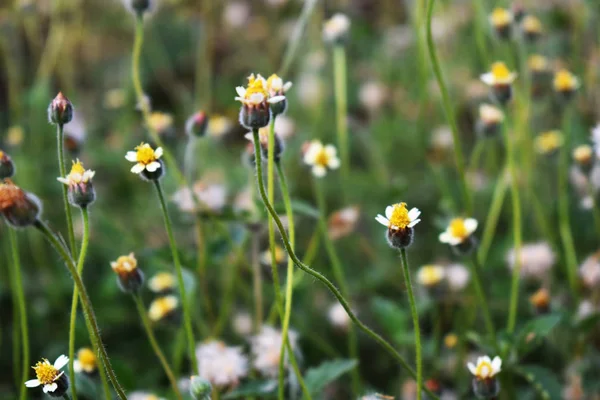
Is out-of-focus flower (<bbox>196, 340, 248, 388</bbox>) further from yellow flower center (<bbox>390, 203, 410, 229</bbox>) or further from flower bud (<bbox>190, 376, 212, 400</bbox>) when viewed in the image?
yellow flower center (<bbox>390, 203, 410, 229</bbox>)

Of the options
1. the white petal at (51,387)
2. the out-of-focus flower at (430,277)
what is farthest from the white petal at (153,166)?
the out-of-focus flower at (430,277)

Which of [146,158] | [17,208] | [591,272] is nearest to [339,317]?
[591,272]

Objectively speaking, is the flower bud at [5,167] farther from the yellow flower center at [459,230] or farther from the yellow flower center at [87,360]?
the yellow flower center at [459,230]

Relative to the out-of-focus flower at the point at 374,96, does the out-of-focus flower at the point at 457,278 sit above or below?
below

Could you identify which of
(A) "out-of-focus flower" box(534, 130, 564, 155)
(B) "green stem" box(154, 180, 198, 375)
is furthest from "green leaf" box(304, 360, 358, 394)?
(A) "out-of-focus flower" box(534, 130, 564, 155)

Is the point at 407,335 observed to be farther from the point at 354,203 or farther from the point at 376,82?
the point at 376,82

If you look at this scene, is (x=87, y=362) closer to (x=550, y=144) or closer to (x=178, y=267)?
(x=178, y=267)

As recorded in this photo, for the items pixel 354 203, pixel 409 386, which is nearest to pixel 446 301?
pixel 409 386
